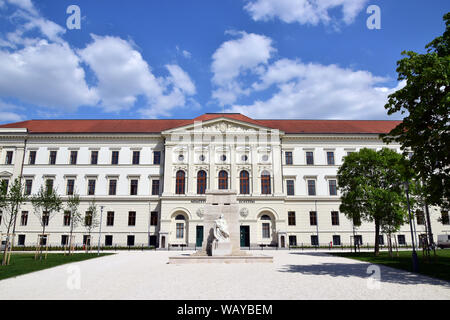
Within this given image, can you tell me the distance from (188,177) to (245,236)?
1072 centimetres

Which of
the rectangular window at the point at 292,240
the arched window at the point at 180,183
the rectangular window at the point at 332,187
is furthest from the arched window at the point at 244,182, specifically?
the rectangular window at the point at 332,187

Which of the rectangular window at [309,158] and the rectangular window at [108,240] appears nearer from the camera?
the rectangular window at [108,240]

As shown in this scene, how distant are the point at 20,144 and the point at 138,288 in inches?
1648

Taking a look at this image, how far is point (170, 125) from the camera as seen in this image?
47.3 metres

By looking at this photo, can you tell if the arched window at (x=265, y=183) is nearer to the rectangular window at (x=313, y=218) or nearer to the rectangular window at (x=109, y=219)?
the rectangular window at (x=313, y=218)

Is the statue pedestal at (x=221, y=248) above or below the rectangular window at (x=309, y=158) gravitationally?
below

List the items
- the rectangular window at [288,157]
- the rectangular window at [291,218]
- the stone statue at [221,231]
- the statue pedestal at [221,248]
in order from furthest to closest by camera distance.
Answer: the rectangular window at [288,157] → the rectangular window at [291,218] → the stone statue at [221,231] → the statue pedestal at [221,248]

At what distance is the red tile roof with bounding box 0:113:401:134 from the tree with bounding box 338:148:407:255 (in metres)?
16.7

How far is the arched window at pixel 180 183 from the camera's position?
40.4 meters

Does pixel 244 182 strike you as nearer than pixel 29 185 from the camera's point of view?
Yes

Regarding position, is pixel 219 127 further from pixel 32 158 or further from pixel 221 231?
pixel 32 158

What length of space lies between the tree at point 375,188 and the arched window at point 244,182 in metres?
14.9

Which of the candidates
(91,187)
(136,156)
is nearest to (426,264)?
(136,156)
